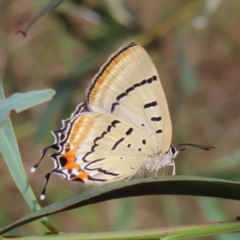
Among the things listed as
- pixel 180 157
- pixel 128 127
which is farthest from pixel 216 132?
pixel 128 127

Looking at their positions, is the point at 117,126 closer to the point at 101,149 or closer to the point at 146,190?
the point at 101,149

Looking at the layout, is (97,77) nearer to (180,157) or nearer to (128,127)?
(128,127)

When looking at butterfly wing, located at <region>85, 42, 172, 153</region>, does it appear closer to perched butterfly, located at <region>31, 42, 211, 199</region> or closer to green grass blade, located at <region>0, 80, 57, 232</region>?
perched butterfly, located at <region>31, 42, 211, 199</region>

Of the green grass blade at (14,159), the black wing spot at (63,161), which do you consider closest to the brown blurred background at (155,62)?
the black wing spot at (63,161)

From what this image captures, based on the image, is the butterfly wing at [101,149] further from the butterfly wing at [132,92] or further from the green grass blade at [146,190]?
the green grass blade at [146,190]

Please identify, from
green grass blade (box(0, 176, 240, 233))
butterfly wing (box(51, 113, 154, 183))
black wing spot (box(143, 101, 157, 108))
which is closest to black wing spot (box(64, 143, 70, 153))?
butterfly wing (box(51, 113, 154, 183))

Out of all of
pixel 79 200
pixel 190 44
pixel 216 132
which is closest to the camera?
pixel 79 200
